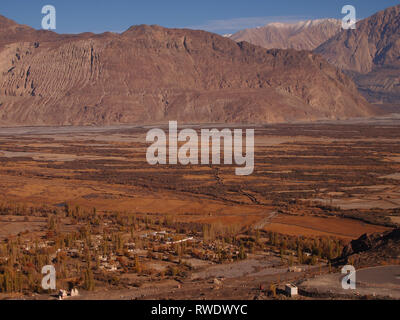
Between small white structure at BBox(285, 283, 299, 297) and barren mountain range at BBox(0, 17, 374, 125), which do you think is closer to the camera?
small white structure at BBox(285, 283, 299, 297)

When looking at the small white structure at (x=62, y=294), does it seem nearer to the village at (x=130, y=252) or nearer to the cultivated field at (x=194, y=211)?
the village at (x=130, y=252)

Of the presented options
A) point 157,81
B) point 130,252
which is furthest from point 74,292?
point 157,81

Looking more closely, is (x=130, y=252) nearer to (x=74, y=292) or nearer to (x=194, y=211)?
(x=74, y=292)

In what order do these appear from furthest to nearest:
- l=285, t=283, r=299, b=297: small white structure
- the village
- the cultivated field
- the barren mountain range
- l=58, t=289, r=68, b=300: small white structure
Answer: the barren mountain range < the cultivated field < the village < l=58, t=289, r=68, b=300: small white structure < l=285, t=283, r=299, b=297: small white structure

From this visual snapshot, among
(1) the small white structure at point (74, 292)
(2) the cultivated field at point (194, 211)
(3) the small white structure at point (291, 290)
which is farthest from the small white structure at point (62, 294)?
(3) the small white structure at point (291, 290)

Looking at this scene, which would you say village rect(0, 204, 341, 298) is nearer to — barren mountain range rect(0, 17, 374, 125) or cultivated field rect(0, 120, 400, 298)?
cultivated field rect(0, 120, 400, 298)

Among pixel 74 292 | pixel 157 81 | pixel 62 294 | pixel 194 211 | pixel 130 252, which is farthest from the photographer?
pixel 157 81

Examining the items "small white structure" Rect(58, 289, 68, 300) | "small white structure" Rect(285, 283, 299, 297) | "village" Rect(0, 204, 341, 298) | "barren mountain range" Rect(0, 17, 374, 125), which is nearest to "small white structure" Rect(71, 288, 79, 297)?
"village" Rect(0, 204, 341, 298)

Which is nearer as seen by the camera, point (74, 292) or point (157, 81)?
point (74, 292)

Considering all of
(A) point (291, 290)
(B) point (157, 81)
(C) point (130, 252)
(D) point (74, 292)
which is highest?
(B) point (157, 81)
